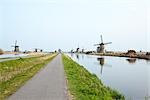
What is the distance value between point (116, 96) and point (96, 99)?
125 inches

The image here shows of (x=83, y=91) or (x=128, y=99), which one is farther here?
(x=128, y=99)

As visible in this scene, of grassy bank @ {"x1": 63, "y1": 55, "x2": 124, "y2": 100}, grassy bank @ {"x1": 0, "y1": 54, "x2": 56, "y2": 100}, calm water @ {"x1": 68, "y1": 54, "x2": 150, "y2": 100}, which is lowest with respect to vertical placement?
calm water @ {"x1": 68, "y1": 54, "x2": 150, "y2": 100}

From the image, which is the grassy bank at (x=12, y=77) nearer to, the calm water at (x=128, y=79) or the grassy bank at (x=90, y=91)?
the grassy bank at (x=90, y=91)

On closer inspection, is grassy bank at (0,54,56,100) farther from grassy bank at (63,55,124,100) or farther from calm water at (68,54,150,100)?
calm water at (68,54,150,100)

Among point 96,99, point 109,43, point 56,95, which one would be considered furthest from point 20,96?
point 109,43

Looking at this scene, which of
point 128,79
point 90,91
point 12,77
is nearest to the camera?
point 90,91

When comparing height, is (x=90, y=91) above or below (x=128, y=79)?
above

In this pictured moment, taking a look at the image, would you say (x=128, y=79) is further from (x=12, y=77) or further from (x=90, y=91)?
(x=90, y=91)

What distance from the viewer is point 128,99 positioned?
14.1m

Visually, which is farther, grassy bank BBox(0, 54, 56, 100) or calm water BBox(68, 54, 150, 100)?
calm water BBox(68, 54, 150, 100)

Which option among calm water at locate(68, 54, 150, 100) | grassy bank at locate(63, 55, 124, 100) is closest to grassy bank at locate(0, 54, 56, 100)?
grassy bank at locate(63, 55, 124, 100)

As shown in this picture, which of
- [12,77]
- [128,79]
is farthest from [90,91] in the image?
[128,79]

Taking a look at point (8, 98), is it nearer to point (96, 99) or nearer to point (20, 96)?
point (20, 96)

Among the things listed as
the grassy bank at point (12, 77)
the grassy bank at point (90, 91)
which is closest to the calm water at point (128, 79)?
the grassy bank at point (90, 91)
